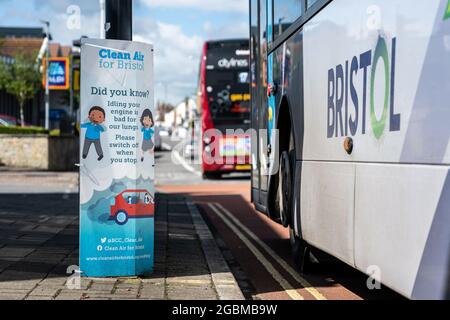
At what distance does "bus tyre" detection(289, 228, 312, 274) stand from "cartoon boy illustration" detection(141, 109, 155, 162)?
208 cm

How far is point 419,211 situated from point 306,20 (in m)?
3.42

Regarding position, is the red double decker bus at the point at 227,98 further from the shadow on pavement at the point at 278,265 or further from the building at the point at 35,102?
the building at the point at 35,102

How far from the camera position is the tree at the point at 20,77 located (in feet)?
228

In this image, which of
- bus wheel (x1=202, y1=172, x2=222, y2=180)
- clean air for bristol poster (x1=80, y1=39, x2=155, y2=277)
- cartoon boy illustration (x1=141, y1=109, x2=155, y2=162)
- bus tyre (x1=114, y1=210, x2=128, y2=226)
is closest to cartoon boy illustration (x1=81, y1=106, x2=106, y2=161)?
clean air for bristol poster (x1=80, y1=39, x2=155, y2=277)

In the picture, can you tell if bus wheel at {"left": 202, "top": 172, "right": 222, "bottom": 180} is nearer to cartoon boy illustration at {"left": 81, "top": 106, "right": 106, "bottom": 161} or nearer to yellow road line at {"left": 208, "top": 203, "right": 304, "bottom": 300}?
yellow road line at {"left": 208, "top": 203, "right": 304, "bottom": 300}

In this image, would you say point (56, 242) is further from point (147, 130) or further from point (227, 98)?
point (227, 98)

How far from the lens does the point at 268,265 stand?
862cm

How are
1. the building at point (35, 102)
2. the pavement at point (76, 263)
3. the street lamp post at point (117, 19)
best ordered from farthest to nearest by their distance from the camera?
the building at point (35, 102)
the street lamp post at point (117, 19)
the pavement at point (76, 263)

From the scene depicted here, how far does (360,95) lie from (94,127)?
2610mm

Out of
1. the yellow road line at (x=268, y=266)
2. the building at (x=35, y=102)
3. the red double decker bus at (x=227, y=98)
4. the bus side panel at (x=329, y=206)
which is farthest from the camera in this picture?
the building at (x=35, y=102)

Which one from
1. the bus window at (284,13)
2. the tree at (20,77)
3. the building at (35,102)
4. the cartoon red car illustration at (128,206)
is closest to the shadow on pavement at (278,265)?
the cartoon red car illustration at (128,206)

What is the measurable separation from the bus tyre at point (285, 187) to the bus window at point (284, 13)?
1.50m

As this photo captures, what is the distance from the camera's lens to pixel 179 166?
38.2m
